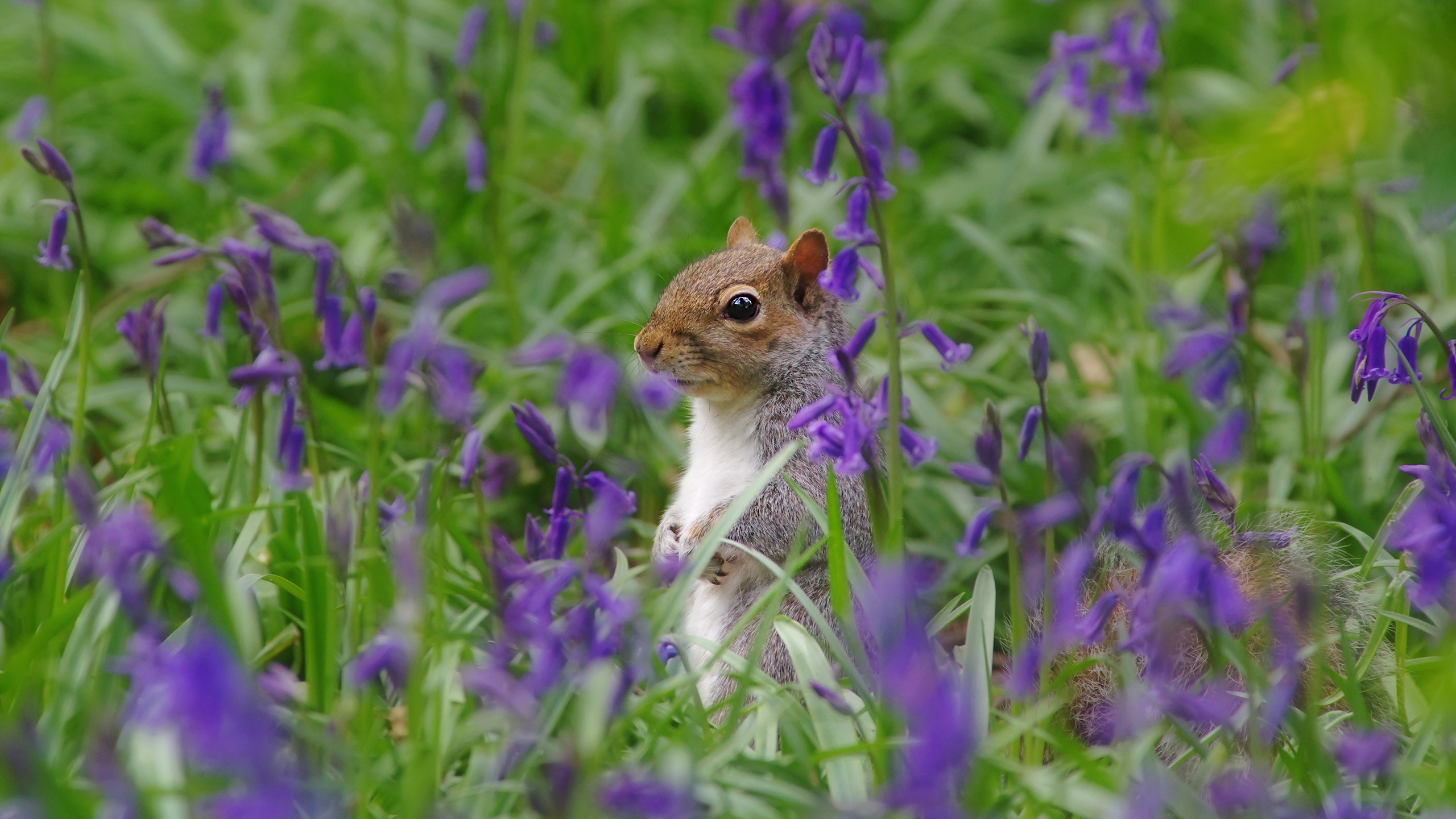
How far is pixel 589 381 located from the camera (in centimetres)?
293

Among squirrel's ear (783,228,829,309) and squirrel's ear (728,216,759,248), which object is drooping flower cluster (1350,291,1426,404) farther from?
squirrel's ear (728,216,759,248)

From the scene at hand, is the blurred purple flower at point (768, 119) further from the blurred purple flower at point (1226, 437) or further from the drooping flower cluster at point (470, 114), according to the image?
the blurred purple flower at point (1226, 437)

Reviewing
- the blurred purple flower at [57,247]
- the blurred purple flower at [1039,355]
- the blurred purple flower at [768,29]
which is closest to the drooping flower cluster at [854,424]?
the blurred purple flower at [1039,355]

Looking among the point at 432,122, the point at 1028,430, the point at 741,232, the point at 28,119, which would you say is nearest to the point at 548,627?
the point at 1028,430

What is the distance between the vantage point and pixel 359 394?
6.88 meters

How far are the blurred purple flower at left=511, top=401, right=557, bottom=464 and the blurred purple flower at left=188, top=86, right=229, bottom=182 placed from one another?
2945 millimetres

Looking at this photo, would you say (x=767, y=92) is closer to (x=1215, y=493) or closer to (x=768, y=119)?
(x=768, y=119)

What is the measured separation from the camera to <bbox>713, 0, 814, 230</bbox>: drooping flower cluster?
5719 mm

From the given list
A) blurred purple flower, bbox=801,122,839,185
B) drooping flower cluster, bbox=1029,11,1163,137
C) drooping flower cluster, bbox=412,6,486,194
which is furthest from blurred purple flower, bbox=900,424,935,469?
drooping flower cluster, bbox=1029,11,1163,137

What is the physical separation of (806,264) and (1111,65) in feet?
8.17

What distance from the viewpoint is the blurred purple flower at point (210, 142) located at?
6.07 metres

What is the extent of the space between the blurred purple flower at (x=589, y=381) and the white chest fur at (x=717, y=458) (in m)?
1.49

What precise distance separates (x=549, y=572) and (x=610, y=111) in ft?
15.3

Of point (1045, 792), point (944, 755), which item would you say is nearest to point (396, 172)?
point (1045, 792)
